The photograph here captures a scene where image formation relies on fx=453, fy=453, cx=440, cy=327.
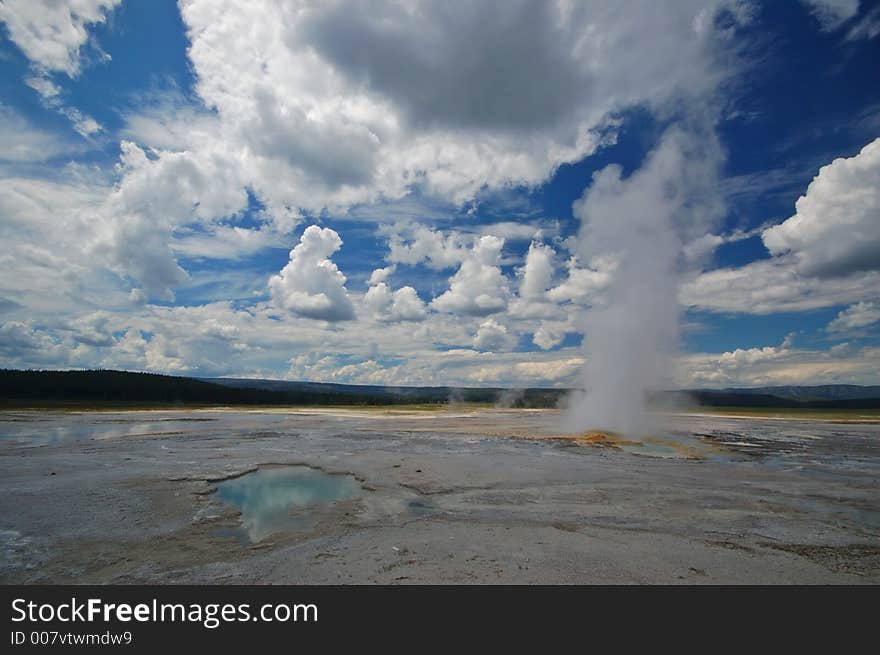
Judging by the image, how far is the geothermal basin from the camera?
24.8 feet

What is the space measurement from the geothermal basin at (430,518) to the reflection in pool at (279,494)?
74mm

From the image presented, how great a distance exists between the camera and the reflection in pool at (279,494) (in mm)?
10320

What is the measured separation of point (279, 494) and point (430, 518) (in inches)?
217

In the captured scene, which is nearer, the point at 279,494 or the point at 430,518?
the point at 430,518

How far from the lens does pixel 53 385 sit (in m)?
89.9

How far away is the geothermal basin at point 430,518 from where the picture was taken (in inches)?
297

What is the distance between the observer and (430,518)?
10742mm

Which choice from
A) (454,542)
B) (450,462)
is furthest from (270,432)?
(454,542)

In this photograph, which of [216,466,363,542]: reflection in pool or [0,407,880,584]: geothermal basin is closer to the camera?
[0,407,880,584]: geothermal basin

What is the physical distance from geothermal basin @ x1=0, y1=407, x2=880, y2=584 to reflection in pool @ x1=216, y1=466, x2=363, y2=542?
7 centimetres

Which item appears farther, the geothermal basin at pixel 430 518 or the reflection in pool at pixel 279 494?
the reflection in pool at pixel 279 494

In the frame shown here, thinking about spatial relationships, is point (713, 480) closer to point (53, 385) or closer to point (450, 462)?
point (450, 462)
